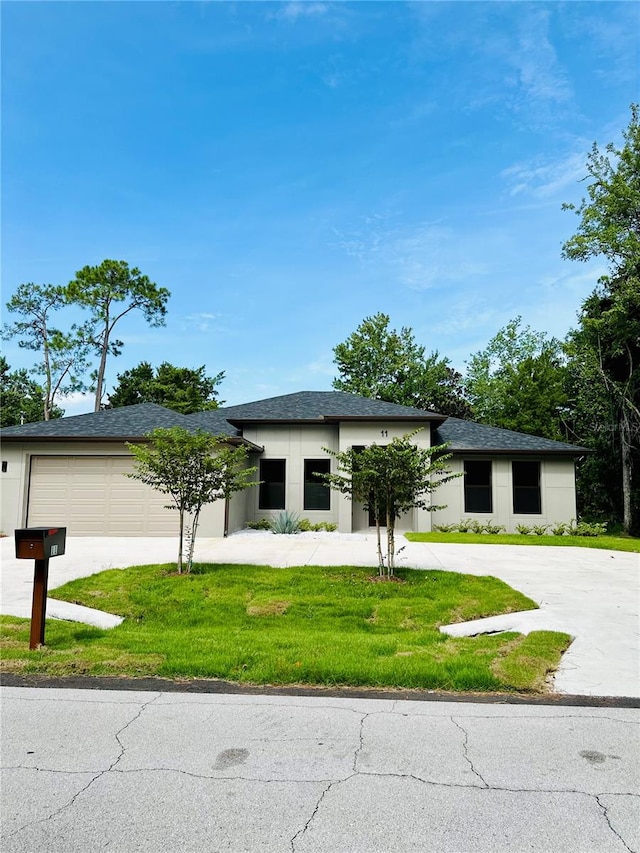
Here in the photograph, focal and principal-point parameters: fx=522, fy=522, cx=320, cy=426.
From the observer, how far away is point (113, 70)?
13.3m

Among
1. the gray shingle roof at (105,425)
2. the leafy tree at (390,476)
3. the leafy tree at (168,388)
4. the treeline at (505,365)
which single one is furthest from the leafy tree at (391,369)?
the leafy tree at (390,476)

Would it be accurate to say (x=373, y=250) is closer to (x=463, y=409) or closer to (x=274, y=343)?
(x=274, y=343)

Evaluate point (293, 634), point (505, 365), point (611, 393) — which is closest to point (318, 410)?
point (293, 634)

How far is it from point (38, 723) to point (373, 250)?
2233 centimetres

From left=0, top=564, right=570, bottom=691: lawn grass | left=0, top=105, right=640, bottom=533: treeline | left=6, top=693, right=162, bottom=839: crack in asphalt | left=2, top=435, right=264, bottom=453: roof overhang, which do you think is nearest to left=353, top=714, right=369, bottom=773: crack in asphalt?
left=0, top=564, right=570, bottom=691: lawn grass

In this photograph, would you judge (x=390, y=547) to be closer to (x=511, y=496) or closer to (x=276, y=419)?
(x=276, y=419)

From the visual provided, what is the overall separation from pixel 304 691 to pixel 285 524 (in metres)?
11.1

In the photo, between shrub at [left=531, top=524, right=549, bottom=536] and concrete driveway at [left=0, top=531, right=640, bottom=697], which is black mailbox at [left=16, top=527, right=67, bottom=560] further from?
shrub at [left=531, top=524, right=549, bottom=536]

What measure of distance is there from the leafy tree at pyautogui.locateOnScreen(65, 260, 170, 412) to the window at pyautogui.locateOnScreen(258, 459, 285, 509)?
19726mm

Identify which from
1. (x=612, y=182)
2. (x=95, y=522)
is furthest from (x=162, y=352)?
(x=612, y=182)

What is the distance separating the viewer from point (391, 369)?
35469mm

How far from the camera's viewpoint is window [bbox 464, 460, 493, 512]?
704 inches

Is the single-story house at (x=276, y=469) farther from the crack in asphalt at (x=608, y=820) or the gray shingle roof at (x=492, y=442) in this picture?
the crack in asphalt at (x=608, y=820)

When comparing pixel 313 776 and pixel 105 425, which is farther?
pixel 105 425
